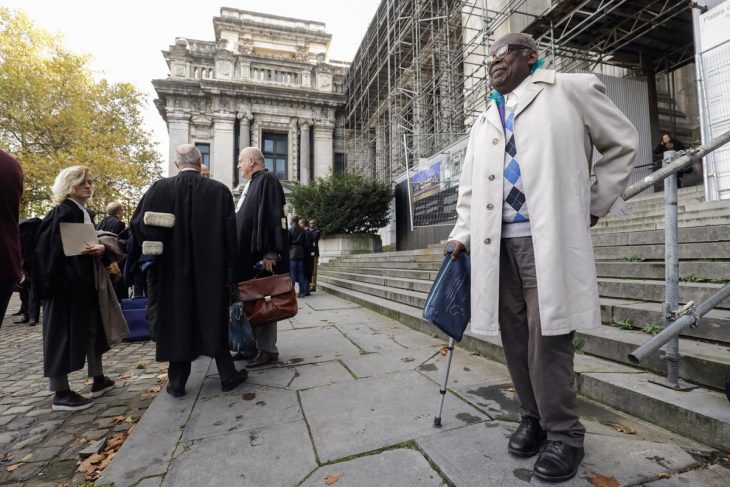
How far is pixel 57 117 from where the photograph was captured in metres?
17.3

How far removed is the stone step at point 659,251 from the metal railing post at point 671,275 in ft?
4.82

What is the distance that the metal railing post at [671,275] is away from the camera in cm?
209

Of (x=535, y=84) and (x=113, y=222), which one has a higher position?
(x=535, y=84)

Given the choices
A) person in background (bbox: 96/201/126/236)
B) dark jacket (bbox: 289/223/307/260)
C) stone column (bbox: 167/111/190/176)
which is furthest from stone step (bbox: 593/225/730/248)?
stone column (bbox: 167/111/190/176)

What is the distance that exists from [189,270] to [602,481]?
8.98 ft

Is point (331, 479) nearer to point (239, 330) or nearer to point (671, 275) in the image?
point (239, 330)

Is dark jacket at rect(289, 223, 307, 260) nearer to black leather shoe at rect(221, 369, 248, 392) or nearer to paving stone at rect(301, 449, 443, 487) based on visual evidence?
black leather shoe at rect(221, 369, 248, 392)

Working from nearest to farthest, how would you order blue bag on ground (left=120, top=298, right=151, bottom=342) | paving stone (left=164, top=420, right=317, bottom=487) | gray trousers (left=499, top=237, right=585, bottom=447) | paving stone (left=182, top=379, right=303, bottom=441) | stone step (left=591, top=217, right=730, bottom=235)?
gray trousers (left=499, top=237, right=585, bottom=447), paving stone (left=164, top=420, right=317, bottom=487), paving stone (left=182, top=379, right=303, bottom=441), stone step (left=591, top=217, right=730, bottom=235), blue bag on ground (left=120, top=298, right=151, bottom=342)

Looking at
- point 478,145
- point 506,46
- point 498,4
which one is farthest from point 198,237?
point 498,4

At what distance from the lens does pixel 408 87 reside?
67.0 ft

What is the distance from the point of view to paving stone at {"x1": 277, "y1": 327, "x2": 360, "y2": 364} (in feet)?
12.3

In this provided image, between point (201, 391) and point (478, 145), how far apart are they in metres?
2.65

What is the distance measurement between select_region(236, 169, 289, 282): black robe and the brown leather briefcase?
0.69 ft

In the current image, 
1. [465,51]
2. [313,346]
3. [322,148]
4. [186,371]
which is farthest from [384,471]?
[322,148]
